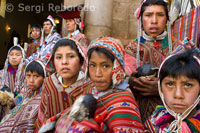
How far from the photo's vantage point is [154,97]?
6.79 ft

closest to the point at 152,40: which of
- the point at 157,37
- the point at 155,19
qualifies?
the point at 157,37

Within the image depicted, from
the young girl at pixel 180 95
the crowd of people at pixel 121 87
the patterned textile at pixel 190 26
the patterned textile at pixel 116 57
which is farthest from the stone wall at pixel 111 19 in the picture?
the young girl at pixel 180 95

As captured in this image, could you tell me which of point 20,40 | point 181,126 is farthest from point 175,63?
point 20,40

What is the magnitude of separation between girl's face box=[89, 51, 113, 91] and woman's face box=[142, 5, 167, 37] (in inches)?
29.1

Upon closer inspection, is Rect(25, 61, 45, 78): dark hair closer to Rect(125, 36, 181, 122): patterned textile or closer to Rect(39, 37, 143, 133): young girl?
Rect(39, 37, 143, 133): young girl

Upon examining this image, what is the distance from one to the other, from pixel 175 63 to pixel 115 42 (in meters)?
0.62

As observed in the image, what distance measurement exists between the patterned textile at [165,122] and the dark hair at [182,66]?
281 mm

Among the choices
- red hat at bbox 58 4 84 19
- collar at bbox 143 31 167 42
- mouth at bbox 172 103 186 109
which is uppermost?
red hat at bbox 58 4 84 19

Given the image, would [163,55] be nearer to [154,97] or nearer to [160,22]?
[160,22]

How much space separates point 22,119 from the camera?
271 cm

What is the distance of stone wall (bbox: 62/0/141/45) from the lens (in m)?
4.70

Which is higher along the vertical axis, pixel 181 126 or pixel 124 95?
pixel 124 95

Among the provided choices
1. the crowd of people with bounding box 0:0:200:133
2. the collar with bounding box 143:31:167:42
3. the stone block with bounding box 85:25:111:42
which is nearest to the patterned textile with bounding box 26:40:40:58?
the stone block with bounding box 85:25:111:42

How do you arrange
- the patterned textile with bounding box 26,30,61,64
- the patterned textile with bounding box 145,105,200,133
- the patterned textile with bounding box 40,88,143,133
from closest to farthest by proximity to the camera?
the patterned textile with bounding box 145,105,200,133 → the patterned textile with bounding box 40,88,143,133 → the patterned textile with bounding box 26,30,61,64
